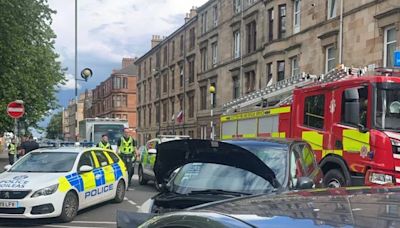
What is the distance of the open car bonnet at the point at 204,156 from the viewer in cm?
554

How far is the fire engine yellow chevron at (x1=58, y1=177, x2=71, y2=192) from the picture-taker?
366 inches

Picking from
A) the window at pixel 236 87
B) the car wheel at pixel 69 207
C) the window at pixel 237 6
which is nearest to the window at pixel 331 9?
the window at pixel 237 6

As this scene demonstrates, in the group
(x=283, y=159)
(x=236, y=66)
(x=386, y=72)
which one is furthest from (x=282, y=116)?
(x=236, y=66)

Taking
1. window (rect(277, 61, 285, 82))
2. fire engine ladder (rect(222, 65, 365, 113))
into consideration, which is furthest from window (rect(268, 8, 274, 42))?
fire engine ladder (rect(222, 65, 365, 113))

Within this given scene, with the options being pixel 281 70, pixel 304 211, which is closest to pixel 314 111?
pixel 304 211

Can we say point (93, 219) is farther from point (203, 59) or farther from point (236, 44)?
point (203, 59)

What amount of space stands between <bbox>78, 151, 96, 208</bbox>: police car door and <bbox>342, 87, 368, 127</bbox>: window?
16.8 ft

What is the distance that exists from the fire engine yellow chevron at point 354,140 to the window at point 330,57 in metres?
15.1

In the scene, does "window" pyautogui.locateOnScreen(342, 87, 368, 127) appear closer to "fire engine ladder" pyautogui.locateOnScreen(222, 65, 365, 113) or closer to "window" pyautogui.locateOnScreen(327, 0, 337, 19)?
"fire engine ladder" pyautogui.locateOnScreen(222, 65, 365, 113)

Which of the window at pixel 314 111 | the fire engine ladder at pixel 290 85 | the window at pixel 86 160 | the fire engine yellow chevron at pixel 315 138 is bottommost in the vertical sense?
the window at pixel 86 160

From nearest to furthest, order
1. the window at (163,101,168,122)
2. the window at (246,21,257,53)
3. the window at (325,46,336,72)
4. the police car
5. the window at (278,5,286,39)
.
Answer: the police car, the window at (325,46,336,72), the window at (278,5,286,39), the window at (246,21,257,53), the window at (163,101,168,122)

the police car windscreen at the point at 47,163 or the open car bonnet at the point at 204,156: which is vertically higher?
the open car bonnet at the point at 204,156

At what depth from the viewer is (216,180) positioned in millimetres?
5762

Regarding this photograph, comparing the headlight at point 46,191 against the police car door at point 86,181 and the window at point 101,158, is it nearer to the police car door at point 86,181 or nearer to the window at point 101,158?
the police car door at point 86,181
